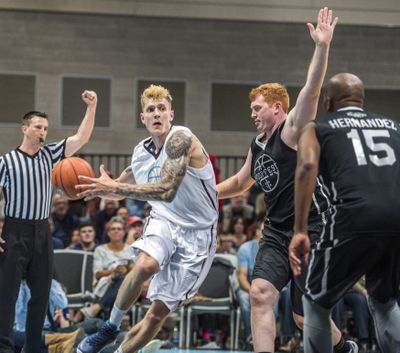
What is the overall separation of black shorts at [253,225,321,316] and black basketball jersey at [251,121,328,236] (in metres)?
0.05

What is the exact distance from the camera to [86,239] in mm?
12531

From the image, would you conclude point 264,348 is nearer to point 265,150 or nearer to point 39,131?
point 265,150

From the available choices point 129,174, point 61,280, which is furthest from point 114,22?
point 129,174

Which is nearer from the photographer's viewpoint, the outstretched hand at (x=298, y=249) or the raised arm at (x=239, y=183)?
the outstretched hand at (x=298, y=249)

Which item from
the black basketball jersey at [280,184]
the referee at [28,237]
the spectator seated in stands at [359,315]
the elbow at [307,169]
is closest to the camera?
the elbow at [307,169]

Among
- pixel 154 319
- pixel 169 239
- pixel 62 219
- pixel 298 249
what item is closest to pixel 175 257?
pixel 169 239

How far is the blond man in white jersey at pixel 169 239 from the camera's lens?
707cm

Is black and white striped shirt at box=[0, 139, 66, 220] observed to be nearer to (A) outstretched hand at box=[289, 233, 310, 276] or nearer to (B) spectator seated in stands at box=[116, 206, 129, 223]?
(A) outstretched hand at box=[289, 233, 310, 276]

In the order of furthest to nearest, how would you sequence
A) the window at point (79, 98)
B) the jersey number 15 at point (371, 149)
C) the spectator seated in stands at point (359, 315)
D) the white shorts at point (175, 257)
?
1. the window at point (79, 98)
2. the spectator seated in stands at point (359, 315)
3. the white shorts at point (175, 257)
4. the jersey number 15 at point (371, 149)

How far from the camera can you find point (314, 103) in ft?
21.6

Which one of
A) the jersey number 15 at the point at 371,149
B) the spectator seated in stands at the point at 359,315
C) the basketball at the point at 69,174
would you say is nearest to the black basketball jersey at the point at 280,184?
the jersey number 15 at the point at 371,149

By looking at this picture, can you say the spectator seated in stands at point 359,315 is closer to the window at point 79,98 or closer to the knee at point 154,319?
the knee at point 154,319

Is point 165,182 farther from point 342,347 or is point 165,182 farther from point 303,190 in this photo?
point 342,347

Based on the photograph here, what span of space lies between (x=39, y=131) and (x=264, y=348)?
3.29m
